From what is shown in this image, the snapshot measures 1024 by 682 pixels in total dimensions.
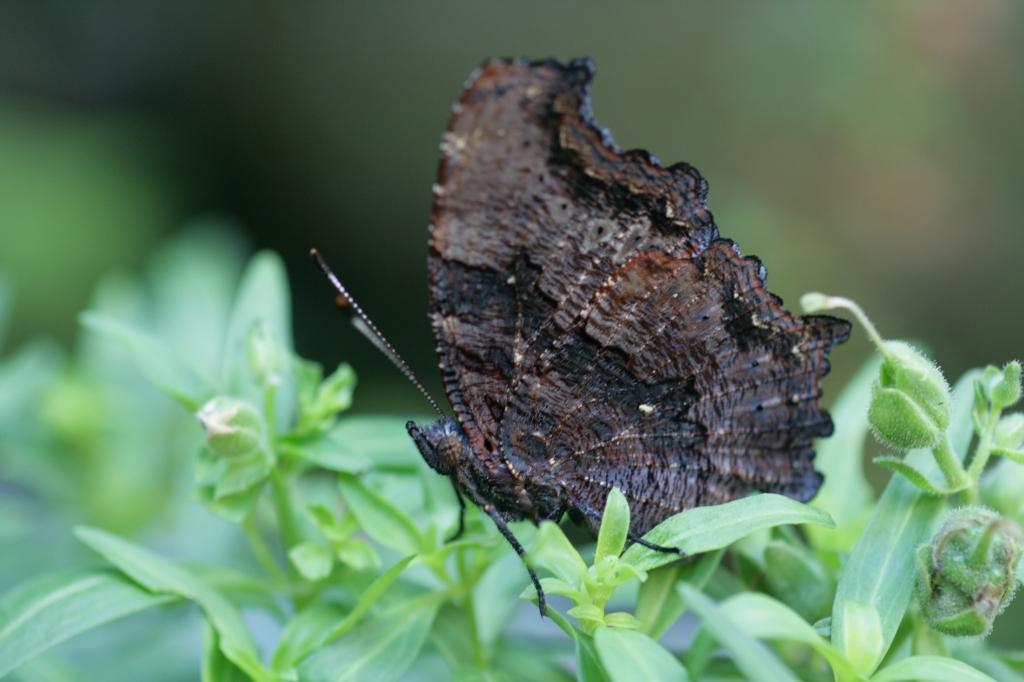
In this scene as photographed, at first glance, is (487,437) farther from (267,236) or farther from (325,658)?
(267,236)

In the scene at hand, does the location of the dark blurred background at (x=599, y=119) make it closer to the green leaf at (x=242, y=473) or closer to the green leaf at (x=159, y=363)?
the green leaf at (x=159, y=363)

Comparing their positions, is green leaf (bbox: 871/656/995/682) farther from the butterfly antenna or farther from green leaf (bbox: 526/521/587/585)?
the butterfly antenna

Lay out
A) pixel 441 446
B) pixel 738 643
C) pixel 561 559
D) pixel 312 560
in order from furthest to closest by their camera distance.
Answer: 1. pixel 441 446
2. pixel 312 560
3. pixel 561 559
4. pixel 738 643

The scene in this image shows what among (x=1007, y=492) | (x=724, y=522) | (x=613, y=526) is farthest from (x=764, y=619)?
(x=1007, y=492)

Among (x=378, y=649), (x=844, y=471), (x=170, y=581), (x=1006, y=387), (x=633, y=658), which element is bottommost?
(x=170, y=581)

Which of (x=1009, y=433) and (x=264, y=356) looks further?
(x=264, y=356)

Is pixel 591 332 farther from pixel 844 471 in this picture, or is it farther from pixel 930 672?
pixel 930 672

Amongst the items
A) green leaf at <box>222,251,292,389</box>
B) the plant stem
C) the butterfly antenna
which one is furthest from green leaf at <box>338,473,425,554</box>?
the plant stem
